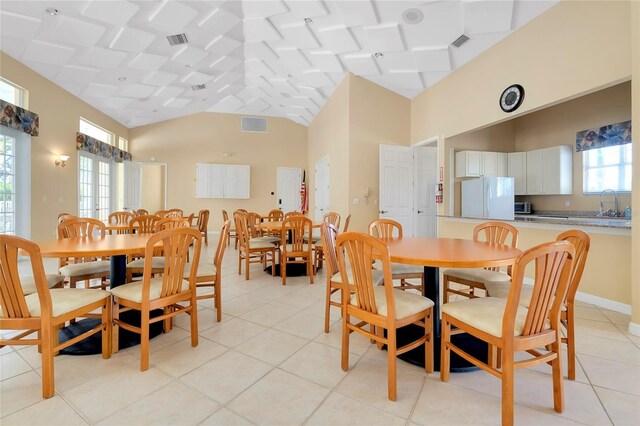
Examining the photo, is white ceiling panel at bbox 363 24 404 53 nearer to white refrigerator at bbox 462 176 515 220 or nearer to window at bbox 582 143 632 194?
white refrigerator at bbox 462 176 515 220

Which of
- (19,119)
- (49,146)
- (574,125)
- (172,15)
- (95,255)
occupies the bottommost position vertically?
(95,255)

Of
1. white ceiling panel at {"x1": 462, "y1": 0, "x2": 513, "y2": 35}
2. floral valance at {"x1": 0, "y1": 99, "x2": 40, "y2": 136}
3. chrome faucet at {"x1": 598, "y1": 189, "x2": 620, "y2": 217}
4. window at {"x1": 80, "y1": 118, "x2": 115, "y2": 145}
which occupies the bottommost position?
chrome faucet at {"x1": 598, "y1": 189, "x2": 620, "y2": 217}

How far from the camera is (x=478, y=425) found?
1413 millimetres

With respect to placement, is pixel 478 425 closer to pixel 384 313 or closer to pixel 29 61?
pixel 384 313

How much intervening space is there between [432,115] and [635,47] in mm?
3070

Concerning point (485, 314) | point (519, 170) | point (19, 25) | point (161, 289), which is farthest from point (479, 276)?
point (19, 25)

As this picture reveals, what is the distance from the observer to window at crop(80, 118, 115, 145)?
6875mm

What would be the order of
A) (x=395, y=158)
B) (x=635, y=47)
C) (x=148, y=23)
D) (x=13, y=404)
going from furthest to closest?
(x=395, y=158) < (x=148, y=23) < (x=635, y=47) < (x=13, y=404)

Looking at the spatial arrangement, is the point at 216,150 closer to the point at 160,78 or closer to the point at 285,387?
the point at 160,78

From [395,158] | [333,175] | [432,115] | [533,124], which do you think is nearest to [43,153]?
[333,175]

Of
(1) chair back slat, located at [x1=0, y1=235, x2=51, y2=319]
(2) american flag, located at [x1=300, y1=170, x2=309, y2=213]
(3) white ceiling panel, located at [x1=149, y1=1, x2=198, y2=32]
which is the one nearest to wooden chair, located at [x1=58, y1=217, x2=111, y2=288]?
(1) chair back slat, located at [x1=0, y1=235, x2=51, y2=319]

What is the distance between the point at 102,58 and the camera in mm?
5039

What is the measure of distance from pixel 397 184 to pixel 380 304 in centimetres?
442

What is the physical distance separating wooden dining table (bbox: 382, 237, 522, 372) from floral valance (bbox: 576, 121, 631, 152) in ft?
14.3
